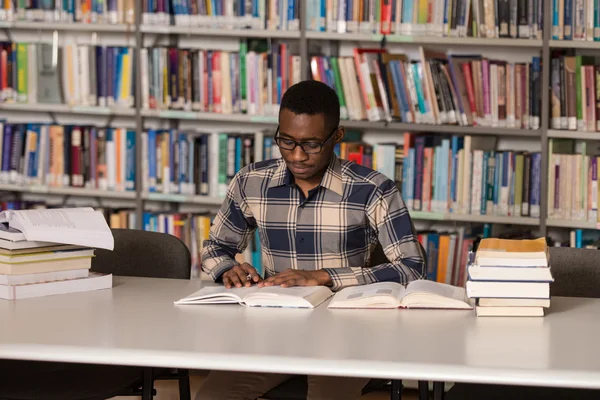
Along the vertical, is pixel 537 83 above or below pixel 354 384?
above

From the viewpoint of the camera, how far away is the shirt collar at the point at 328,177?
2469 mm

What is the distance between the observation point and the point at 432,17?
3619 millimetres

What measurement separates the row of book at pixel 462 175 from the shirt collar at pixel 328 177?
47.5 inches

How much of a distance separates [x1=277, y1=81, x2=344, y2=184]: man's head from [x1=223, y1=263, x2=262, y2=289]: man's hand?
0.30m

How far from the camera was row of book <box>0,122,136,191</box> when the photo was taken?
405 centimetres

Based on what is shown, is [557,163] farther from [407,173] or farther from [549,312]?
[549,312]

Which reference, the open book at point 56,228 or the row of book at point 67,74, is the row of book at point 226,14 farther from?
the open book at point 56,228

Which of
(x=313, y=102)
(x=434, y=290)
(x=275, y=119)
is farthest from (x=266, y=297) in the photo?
(x=275, y=119)

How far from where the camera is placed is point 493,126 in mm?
3572

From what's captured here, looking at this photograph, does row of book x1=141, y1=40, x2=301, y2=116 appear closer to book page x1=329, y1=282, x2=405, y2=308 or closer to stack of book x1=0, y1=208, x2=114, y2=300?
stack of book x1=0, y1=208, x2=114, y2=300

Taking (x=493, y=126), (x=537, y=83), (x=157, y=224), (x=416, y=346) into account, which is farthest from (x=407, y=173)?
(x=416, y=346)

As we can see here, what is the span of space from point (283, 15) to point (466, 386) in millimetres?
2067

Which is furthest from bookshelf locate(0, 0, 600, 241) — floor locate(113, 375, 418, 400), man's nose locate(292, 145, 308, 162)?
man's nose locate(292, 145, 308, 162)

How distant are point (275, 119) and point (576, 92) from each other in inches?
45.9
